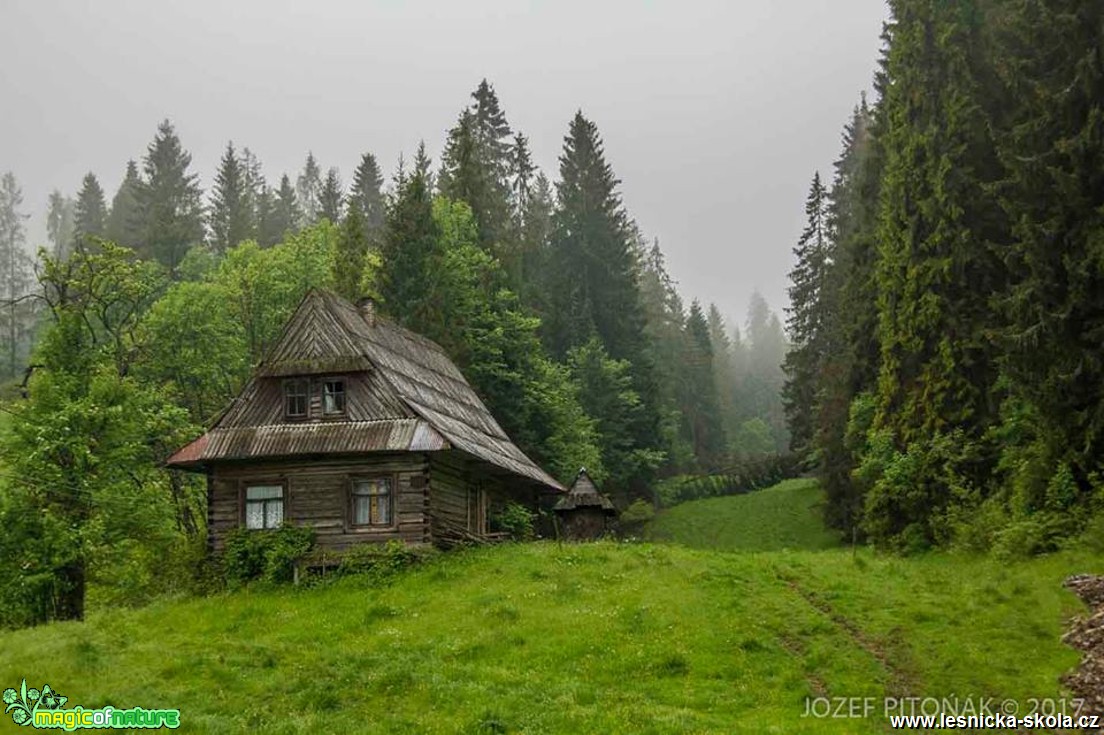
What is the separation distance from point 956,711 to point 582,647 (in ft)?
24.6

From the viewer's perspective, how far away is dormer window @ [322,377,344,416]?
118ft

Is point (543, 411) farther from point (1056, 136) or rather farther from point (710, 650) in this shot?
point (710, 650)

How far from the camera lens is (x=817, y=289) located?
7331cm

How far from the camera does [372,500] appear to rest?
35094 mm

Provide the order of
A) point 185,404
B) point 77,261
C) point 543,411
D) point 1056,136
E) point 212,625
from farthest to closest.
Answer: point 543,411
point 185,404
point 77,261
point 1056,136
point 212,625

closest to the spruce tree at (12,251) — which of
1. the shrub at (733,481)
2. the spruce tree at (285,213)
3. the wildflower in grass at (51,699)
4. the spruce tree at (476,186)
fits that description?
the spruce tree at (285,213)

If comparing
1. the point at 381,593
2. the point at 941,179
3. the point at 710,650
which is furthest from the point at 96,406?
the point at 941,179

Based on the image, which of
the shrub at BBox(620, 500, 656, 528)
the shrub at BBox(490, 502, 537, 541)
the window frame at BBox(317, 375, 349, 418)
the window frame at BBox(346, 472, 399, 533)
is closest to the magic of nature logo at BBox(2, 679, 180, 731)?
the window frame at BBox(346, 472, 399, 533)

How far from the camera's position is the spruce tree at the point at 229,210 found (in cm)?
8350

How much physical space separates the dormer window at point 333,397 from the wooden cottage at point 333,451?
3 centimetres

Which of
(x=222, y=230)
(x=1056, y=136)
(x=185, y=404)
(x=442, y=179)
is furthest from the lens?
(x=222, y=230)

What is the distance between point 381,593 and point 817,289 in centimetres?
4941

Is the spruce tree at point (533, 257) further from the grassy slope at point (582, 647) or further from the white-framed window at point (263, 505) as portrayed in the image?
the grassy slope at point (582, 647)

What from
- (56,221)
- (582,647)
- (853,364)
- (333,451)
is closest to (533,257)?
(853,364)
